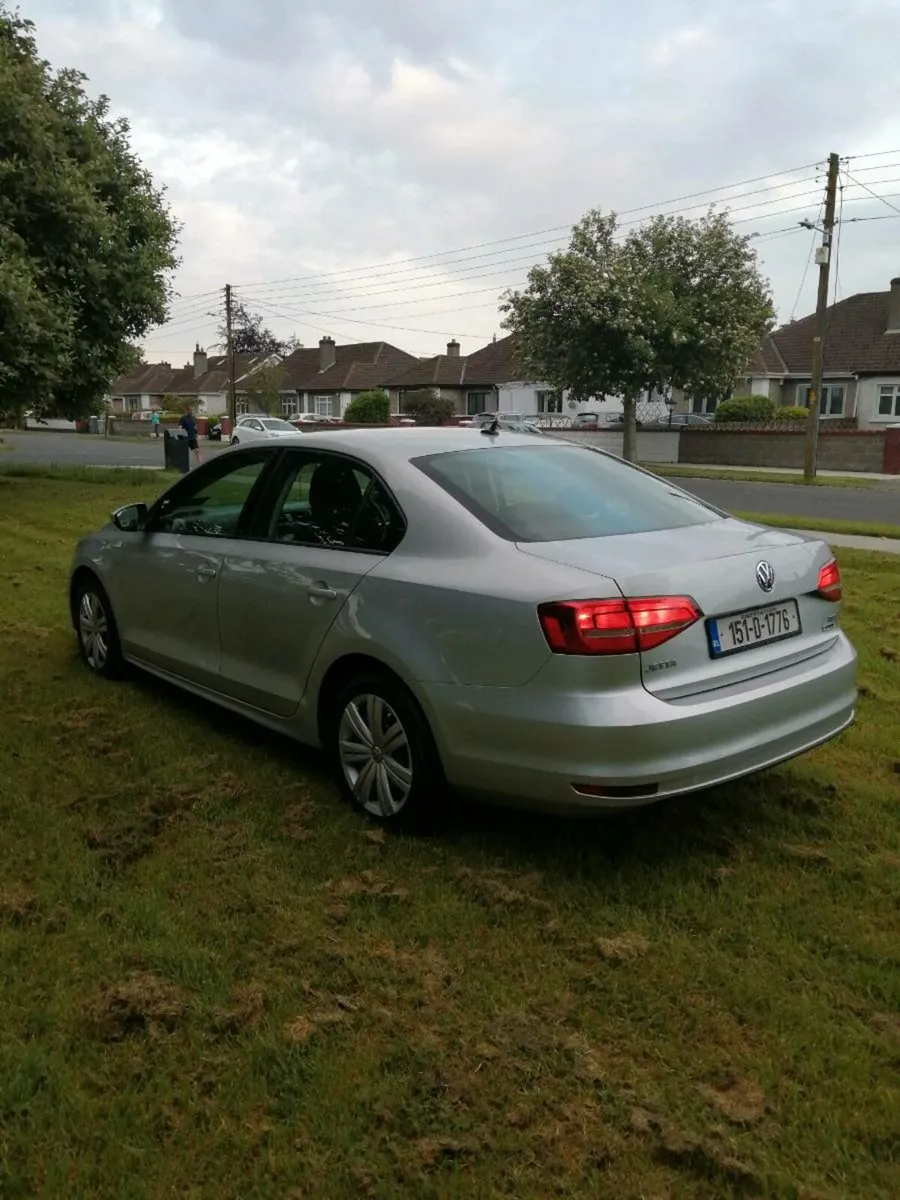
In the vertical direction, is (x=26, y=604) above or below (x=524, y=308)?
below

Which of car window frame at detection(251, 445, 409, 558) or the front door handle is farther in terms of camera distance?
car window frame at detection(251, 445, 409, 558)

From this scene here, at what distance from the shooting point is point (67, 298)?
16328mm

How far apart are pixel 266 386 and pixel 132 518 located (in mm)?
64510

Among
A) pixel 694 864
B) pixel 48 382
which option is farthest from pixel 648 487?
pixel 48 382

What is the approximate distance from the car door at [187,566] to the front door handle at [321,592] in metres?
0.73

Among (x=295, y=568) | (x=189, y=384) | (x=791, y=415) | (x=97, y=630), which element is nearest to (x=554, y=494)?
(x=295, y=568)

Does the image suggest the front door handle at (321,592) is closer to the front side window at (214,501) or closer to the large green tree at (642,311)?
the front side window at (214,501)

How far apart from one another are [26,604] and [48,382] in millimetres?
9499

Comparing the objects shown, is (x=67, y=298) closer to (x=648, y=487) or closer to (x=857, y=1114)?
(x=648, y=487)

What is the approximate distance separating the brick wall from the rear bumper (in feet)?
106

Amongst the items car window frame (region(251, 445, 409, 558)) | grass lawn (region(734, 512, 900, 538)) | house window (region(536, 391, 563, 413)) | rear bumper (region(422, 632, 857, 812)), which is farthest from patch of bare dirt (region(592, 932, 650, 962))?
house window (region(536, 391, 563, 413))

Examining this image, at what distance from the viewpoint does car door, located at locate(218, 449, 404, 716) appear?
4.05 meters

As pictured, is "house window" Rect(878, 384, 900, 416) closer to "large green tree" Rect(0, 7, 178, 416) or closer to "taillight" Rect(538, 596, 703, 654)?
"large green tree" Rect(0, 7, 178, 416)

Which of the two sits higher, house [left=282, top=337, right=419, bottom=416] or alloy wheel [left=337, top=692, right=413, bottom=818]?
house [left=282, top=337, right=419, bottom=416]
